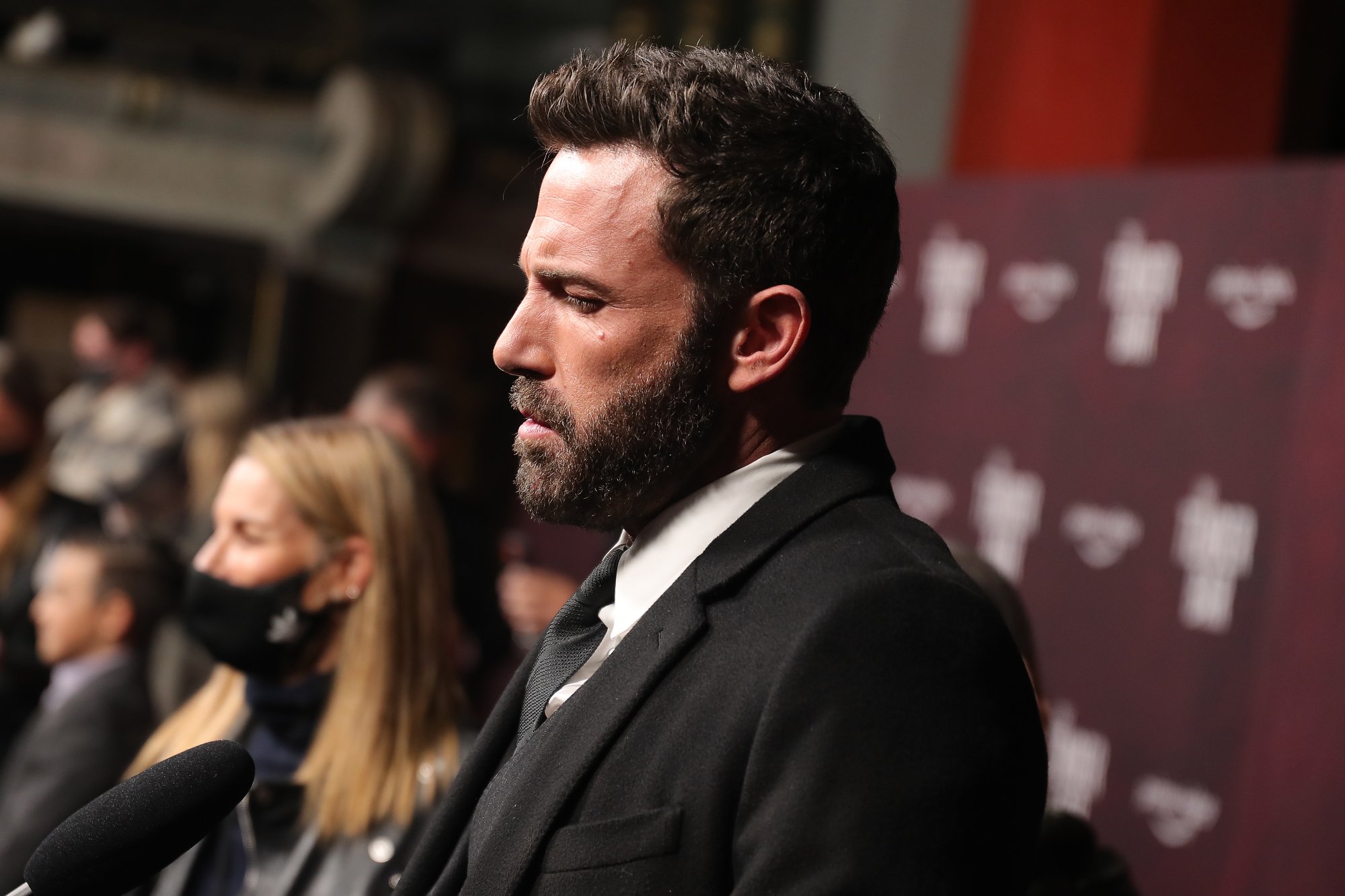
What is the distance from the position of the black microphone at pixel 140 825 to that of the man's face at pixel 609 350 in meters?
0.39

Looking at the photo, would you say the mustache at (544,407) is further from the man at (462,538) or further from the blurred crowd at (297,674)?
the man at (462,538)

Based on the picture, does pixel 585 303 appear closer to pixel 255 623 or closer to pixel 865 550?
pixel 865 550

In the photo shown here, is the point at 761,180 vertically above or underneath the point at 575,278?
above

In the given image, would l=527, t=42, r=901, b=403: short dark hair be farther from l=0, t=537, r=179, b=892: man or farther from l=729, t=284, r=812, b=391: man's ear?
l=0, t=537, r=179, b=892: man

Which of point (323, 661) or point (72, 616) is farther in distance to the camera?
point (72, 616)

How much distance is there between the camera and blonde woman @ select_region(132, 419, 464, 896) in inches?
91.9

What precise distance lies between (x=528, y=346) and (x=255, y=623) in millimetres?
1189

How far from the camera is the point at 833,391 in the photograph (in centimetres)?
144

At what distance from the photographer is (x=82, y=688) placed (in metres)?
3.08

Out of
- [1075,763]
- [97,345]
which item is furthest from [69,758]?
[97,345]

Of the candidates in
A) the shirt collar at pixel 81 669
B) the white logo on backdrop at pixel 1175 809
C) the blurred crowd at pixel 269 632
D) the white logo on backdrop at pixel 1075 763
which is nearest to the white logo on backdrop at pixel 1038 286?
the white logo on backdrop at pixel 1075 763

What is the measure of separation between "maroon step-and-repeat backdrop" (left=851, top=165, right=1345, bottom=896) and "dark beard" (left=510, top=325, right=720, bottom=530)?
2.42m

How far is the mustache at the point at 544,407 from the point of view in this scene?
4.66 ft

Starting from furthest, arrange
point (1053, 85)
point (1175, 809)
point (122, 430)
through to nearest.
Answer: point (122, 430)
point (1053, 85)
point (1175, 809)
